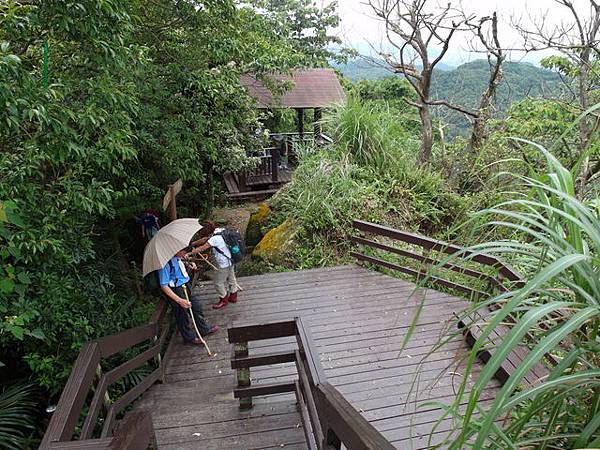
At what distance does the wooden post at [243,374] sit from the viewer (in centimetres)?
356

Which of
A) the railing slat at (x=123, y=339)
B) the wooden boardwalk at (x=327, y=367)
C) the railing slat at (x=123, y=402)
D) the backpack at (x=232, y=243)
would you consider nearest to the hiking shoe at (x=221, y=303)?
the wooden boardwalk at (x=327, y=367)

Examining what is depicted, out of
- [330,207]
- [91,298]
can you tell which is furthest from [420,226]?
[91,298]

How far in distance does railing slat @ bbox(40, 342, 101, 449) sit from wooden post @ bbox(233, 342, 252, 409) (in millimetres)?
1191

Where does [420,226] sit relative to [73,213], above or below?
below

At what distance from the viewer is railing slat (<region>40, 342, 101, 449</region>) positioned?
1.89 meters

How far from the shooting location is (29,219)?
276cm

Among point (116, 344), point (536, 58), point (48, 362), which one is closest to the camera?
point (116, 344)

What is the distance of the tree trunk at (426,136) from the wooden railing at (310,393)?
675 cm

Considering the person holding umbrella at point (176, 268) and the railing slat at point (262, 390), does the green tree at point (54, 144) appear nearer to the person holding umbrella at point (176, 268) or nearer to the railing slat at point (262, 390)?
the person holding umbrella at point (176, 268)

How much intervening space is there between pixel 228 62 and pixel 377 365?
4.45m

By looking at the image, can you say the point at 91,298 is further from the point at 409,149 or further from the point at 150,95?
the point at 409,149

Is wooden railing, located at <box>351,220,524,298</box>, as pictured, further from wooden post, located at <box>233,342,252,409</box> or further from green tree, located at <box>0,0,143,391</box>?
green tree, located at <box>0,0,143,391</box>

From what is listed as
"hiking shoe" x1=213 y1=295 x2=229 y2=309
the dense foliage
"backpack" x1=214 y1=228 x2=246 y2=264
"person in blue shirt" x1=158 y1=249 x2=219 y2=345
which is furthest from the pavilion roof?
"person in blue shirt" x1=158 y1=249 x2=219 y2=345

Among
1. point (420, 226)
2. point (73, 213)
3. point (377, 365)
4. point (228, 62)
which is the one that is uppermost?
point (228, 62)
